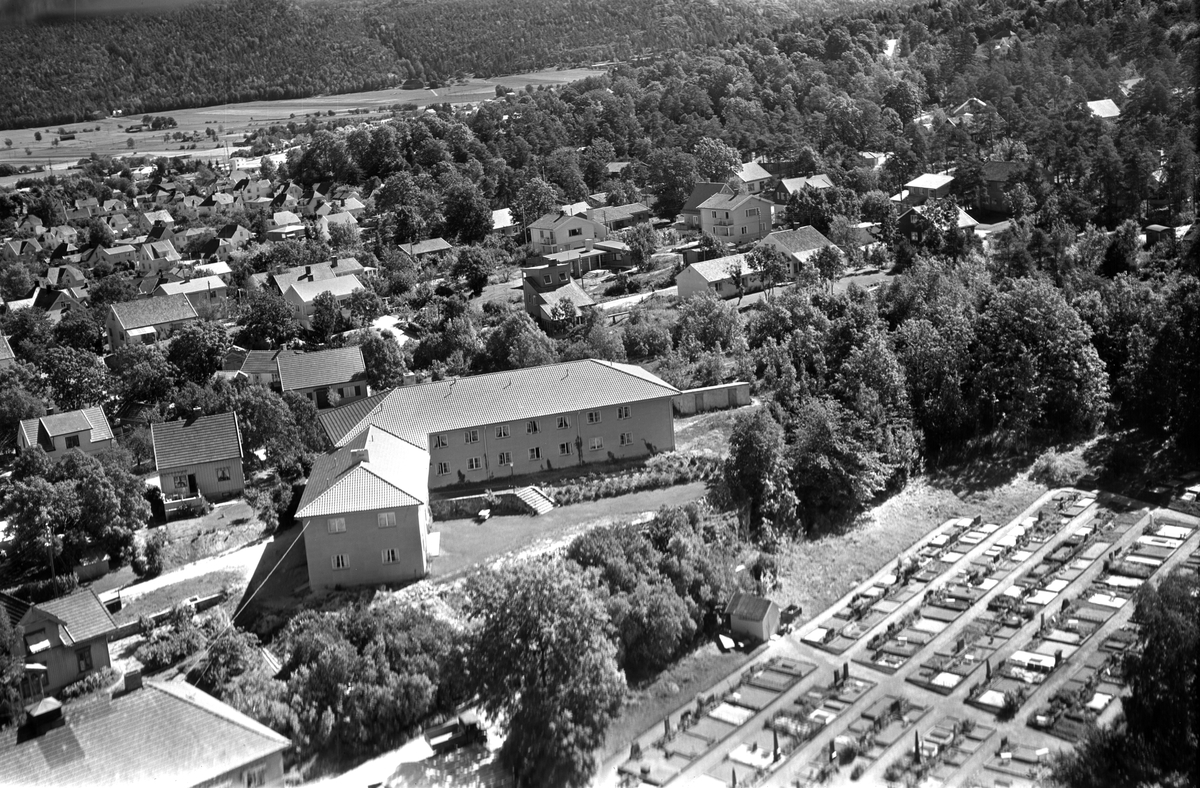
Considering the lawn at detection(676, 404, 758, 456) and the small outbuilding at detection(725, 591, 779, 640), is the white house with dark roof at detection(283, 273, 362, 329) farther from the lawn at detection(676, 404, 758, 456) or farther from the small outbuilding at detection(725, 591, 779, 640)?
the small outbuilding at detection(725, 591, 779, 640)

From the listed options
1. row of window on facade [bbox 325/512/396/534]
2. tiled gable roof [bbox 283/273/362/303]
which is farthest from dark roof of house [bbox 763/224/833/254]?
row of window on facade [bbox 325/512/396/534]

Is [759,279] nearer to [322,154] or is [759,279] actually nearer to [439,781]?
[439,781]

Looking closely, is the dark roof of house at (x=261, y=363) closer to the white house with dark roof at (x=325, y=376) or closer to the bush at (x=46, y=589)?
the white house with dark roof at (x=325, y=376)

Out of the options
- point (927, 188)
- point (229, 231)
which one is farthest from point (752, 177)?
point (229, 231)

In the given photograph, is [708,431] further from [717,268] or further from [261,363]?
[261,363]

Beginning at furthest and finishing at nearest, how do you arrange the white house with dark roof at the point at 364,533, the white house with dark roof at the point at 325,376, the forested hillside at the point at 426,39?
the forested hillside at the point at 426,39
the white house with dark roof at the point at 325,376
the white house with dark roof at the point at 364,533

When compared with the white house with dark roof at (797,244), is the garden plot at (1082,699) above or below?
below

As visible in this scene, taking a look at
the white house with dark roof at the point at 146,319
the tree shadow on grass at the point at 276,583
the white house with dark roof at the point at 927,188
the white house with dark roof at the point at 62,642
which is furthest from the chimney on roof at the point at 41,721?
the white house with dark roof at the point at 927,188

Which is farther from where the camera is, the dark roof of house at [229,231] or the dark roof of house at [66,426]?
the dark roof of house at [229,231]
